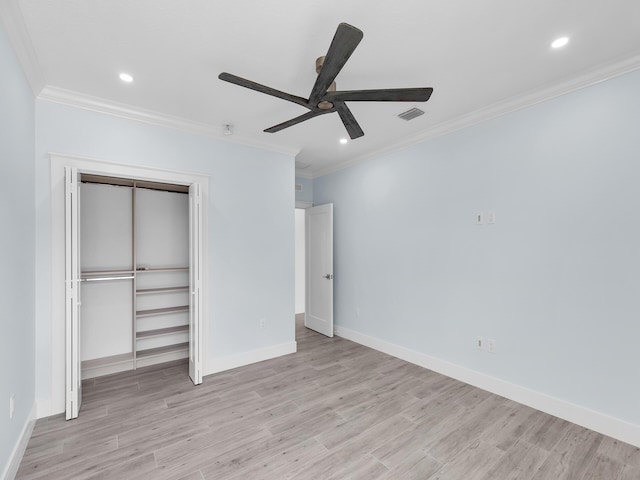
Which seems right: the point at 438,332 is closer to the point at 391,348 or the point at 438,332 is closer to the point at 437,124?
the point at 391,348

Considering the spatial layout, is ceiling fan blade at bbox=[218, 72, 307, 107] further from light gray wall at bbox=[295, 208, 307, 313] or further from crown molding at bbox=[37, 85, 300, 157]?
light gray wall at bbox=[295, 208, 307, 313]

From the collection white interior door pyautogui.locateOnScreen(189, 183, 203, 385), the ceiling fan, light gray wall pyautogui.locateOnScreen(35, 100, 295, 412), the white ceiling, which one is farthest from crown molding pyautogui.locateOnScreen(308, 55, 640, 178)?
white interior door pyautogui.locateOnScreen(189, 183, 203, 385)

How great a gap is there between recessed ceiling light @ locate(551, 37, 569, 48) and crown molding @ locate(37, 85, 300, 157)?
3.04 m

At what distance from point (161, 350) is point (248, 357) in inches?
45.2

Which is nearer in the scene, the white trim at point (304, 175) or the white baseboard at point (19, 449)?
the white baseboard at point (19, 449)

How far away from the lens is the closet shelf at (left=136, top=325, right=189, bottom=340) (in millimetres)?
3777

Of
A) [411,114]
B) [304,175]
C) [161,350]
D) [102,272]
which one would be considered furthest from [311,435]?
[304,175]

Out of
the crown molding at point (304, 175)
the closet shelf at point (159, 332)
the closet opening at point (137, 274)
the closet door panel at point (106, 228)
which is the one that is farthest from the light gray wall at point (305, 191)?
the closet shelf at point (159, 332)

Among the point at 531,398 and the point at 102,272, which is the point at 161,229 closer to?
the point at 102,272

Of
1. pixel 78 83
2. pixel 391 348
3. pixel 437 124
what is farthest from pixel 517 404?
pixel 78 83

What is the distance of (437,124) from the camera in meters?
3.54

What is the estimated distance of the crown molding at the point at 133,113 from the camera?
2711 mm

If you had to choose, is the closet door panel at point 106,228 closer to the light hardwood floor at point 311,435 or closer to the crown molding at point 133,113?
the crown molding at point 133,113

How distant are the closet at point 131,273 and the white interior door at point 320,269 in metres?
2.12
